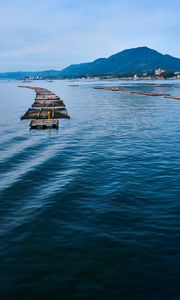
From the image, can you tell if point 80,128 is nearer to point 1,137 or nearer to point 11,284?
point 1,137

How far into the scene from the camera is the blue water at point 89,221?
15339mm

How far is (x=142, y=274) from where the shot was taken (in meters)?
15.8

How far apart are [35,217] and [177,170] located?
16336 millimetres

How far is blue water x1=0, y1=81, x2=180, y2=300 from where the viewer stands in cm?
1534

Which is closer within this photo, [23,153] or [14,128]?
[23,153]

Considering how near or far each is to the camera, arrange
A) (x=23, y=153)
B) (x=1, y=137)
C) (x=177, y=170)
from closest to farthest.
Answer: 1. (x=177, y=170)
2. (x=23, y=153)
3. (x=1, y=137)

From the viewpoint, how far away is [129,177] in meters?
30.7

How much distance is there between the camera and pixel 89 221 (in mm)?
21609

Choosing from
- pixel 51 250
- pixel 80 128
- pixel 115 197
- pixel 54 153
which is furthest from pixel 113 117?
pixel 51 250

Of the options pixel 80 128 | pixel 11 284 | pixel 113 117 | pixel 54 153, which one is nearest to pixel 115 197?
pixel 11 284

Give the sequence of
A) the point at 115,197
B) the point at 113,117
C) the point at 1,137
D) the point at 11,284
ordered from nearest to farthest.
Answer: the point at 11,284 → the point at 115,197 → the point at 1,137 → the point at 113,117

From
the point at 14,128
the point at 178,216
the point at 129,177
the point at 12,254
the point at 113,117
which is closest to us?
the point at 12,254

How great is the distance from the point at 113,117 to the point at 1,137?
31.4 metres

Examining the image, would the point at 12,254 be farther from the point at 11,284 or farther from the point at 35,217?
the point at 35,217
